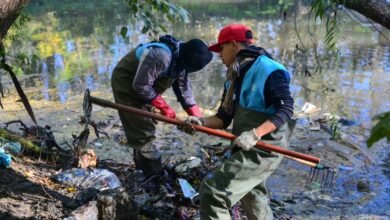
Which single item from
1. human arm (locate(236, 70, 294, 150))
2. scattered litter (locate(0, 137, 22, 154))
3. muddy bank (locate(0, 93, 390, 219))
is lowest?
muddy bank (locate(0, 93, 390, 219))

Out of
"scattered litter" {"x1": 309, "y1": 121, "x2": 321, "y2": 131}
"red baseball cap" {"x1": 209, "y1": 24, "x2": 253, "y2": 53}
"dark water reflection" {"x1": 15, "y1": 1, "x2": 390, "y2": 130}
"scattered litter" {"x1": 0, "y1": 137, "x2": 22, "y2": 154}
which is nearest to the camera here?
"red baseball cap" {"x1": 209, "y1": 24, "x2": 253, "y2": 53}

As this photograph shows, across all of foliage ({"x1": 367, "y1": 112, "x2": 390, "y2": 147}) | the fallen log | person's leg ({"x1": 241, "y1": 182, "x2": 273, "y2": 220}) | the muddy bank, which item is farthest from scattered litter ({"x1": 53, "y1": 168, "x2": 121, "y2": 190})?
foliage ({"x1": 367, "y1": 112, "x2": 390, "y2": 147})

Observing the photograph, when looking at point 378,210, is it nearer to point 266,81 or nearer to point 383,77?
point 266,81

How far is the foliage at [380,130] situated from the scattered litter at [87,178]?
304 cm

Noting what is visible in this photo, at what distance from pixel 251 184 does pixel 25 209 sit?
169cm

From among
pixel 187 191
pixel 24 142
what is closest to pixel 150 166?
pixel 187 191

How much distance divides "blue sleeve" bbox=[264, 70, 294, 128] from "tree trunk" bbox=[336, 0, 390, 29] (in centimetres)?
117

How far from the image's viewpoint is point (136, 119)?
441 centimetres

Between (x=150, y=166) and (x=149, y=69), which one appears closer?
(x=149, y=69)

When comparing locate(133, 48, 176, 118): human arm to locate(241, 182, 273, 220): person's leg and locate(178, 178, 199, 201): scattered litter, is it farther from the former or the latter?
locate(241, 182, 273, 220): person's leg

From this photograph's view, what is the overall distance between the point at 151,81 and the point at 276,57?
6.80 m

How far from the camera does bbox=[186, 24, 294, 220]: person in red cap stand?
2.86 m

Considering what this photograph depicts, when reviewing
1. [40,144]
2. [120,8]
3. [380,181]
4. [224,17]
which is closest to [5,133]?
[40,144]

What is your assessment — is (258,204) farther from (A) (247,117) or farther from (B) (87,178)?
(B) (87,178)
